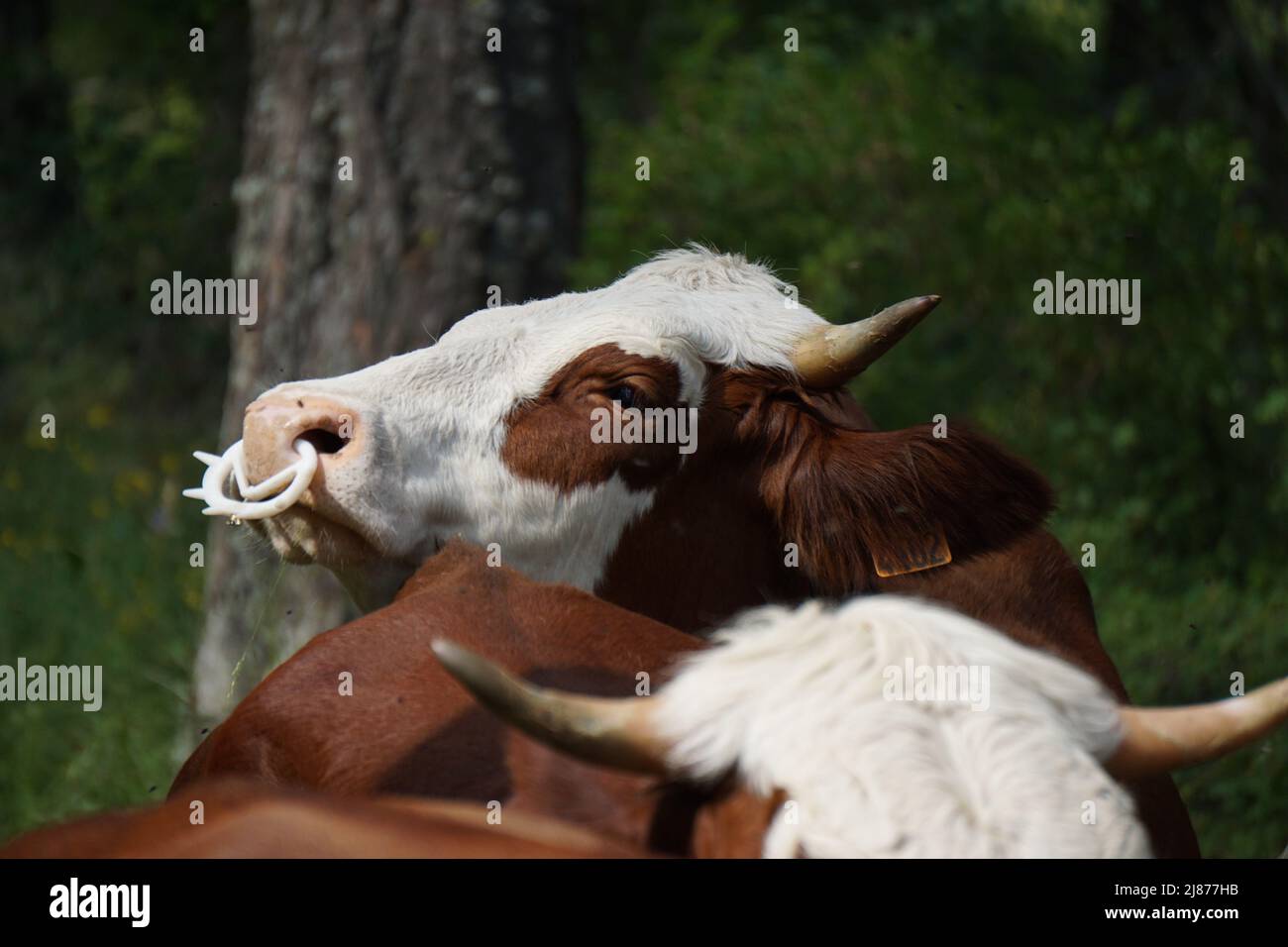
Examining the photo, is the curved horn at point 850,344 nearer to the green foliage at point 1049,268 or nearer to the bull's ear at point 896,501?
the bull's ear at point 896,501

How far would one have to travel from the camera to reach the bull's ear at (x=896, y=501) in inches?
143

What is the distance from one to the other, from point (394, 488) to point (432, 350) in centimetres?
41

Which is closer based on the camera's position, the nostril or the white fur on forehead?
the nostril

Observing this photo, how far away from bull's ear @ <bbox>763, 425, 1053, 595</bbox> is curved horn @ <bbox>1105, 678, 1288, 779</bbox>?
49.1 inches

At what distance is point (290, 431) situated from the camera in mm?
3443

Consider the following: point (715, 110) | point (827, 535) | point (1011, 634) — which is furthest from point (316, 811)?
point (715, 110)

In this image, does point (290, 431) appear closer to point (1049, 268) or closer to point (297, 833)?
point (297, 833)

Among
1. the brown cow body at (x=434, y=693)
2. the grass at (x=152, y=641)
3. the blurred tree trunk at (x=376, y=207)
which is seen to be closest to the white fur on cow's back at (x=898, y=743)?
the brown cow body at (x=434, y=693)

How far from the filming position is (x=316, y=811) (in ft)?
6.59

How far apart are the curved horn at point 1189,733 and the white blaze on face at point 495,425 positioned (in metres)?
1.56

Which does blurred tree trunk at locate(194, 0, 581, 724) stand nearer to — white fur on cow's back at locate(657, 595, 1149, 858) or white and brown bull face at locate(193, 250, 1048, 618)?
white and brown bull face at locate(193, 250, 1048, 618)

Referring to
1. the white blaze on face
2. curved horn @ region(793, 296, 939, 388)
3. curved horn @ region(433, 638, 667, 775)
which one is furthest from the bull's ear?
curved horn @ region(433, 638, 667, 775)

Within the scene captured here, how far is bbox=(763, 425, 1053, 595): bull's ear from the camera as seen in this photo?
3645 millimetres
